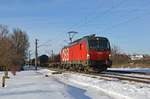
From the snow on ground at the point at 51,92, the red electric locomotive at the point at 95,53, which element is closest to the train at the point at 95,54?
the red electric locomotive at the point at 95,53

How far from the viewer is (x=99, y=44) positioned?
35.3 metres

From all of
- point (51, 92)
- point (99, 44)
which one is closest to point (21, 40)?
point (99, 44)

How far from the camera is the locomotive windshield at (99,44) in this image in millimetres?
34994

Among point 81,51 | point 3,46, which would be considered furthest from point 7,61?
point 81,51

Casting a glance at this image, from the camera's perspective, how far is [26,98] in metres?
13.8

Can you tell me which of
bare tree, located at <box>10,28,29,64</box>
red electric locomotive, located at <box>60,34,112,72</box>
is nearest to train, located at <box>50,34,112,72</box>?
red electric locomotive, located at <box>60,34,112,72</box>

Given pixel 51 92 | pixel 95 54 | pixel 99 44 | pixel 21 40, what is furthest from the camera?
pixel 21 40

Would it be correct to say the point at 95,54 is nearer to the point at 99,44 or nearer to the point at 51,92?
the point at 99,44

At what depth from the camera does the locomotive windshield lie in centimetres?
3499

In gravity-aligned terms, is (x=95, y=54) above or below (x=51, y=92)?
above

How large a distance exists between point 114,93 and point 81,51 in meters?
21.3

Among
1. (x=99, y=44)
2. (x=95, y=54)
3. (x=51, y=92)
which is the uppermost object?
(x=99, y=44)

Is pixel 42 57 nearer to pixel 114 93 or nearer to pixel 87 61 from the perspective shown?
pixel 87 61

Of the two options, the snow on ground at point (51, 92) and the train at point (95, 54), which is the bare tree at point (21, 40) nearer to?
the train at point (95, 54)
